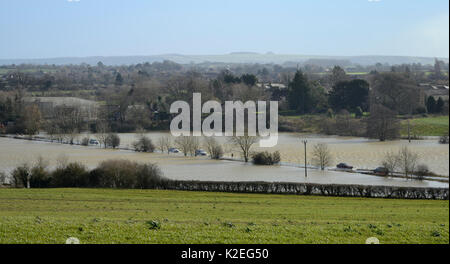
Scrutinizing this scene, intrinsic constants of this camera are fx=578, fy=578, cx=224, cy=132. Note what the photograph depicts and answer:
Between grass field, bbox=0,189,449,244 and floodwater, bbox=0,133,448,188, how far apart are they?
364cm

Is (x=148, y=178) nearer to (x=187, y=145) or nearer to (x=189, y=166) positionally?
(x=189, y=166)

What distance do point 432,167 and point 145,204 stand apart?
1356 cm

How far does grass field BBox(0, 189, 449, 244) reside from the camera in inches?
277

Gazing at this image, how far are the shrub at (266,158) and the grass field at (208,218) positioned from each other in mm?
8234

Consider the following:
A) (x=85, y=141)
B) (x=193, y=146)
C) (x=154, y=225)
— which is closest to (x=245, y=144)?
(x=193, y=146)

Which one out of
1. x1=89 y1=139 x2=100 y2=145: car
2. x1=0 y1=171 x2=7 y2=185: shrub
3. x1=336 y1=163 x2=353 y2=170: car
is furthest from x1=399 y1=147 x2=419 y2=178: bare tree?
x1=89 y1=139 x2=100 y2=145: car

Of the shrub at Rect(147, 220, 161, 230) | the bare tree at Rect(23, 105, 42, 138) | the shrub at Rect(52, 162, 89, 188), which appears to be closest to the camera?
the shrub at Rect(147, 220, 161, 230)

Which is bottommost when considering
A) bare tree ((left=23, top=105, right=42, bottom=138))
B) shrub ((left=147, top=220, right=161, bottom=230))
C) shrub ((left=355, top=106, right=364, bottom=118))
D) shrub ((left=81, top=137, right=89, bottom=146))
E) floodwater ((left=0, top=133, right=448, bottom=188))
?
floodwater ((left=0, top=133, right=448, bottom=188))

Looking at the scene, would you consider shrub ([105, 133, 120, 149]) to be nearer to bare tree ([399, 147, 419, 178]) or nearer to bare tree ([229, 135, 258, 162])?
bare tree ([229, 135, 258, 162])

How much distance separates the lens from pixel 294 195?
1662 cm

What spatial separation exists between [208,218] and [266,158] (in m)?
14.6

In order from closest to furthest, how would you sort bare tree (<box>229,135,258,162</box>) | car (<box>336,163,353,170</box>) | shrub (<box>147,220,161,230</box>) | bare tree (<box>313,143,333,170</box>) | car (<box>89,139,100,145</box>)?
shrub (<box>147,220,161,230</box>), car (<box>336,163,353,170</box>), bare tree (<box>313,143,333,170</box>), car (<box>89,139,100,145</box>), bare tree (<box>229,135,258,162</box>)
